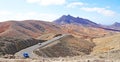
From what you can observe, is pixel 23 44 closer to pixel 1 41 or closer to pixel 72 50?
pixel 1 41

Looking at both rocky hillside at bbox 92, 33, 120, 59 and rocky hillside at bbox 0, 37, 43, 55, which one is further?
rocky hillside at bbox 0, 37, 43, 55

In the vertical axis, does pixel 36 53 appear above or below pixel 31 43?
above

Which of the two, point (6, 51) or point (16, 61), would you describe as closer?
point (16, 61)

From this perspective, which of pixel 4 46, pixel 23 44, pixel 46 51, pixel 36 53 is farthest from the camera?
pixel 23 44

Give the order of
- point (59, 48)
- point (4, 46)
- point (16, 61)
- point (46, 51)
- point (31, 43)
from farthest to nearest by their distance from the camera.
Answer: point (31, 43)
point (59, 48)
point (4, 46)
point (46, 51)
point (16, 61)

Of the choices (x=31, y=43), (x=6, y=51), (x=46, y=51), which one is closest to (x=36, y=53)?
(x=46, y=51)

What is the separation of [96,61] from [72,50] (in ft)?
181

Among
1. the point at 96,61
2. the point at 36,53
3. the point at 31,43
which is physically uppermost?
the point at 96,61

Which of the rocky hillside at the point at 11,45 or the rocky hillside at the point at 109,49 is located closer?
the rocky hillside at the point at 109,49

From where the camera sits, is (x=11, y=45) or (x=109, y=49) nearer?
(x=11, y=45)

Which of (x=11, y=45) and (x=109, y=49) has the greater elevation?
(x=11, y=45)

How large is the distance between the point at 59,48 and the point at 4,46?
56.0ft

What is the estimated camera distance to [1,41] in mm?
82062

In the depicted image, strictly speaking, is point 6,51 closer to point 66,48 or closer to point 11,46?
point 11,46
